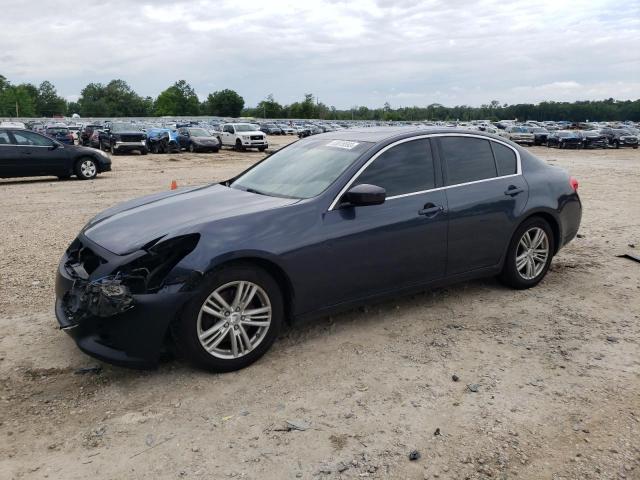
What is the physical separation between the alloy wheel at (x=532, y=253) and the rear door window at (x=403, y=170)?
4.31 feet

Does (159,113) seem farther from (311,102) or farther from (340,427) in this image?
(340,427)

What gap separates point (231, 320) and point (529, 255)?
126 inches

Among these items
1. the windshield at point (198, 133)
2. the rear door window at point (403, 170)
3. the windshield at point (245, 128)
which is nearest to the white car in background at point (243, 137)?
the windshield at point (245, 128)

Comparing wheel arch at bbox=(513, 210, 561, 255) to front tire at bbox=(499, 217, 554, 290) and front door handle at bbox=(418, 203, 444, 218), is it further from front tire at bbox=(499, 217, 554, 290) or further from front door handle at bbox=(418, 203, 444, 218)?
front door handle at bbox=(418, 203, 444, 218)

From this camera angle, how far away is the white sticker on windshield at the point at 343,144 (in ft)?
15.5

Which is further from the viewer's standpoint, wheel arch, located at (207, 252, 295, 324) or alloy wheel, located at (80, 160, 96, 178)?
alloy wheel, located at (80, 160, 96, 178)

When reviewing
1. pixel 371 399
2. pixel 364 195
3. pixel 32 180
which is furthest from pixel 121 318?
pixel 32 180

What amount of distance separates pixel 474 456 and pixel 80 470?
205 cm

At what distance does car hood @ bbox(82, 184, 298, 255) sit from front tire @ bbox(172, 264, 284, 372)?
46cm

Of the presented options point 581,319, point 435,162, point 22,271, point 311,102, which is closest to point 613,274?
point 581,319

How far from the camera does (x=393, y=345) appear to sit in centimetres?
428

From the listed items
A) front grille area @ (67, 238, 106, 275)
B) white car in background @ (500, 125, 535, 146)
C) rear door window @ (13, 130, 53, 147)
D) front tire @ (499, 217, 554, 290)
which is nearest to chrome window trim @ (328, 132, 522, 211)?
front tire @ (499, 217, 554, 290)

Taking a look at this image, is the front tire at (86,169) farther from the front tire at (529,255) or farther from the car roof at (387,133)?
the front tire at (529,255)

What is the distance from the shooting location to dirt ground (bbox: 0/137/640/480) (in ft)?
9.48
